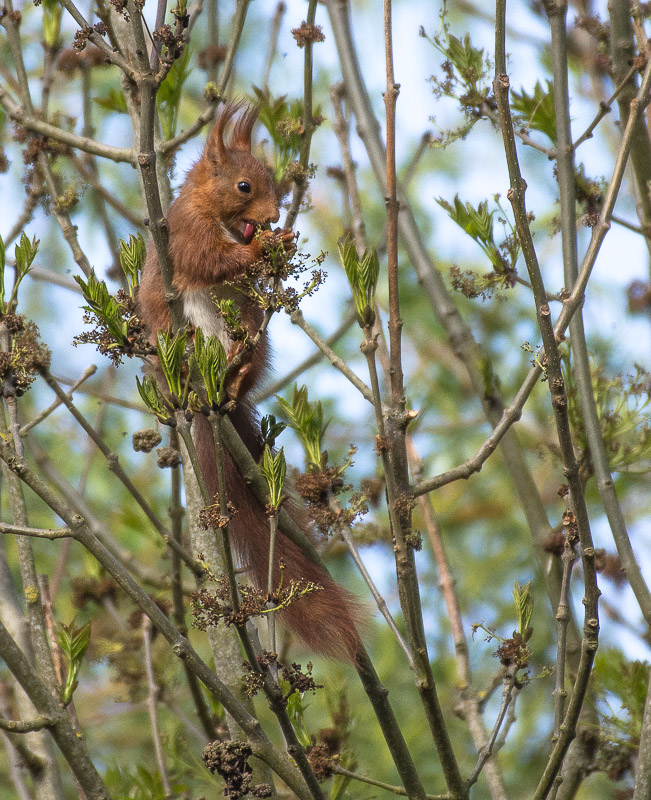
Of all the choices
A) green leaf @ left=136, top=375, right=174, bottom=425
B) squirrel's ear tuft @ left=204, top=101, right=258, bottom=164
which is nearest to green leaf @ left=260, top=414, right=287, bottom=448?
green leaf @ left=136, top=375, right=174, bottom=425

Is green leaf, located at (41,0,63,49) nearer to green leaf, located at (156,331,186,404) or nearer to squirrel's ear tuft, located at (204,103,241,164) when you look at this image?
squirrel's ear tuft, located at (204,103,241,164)

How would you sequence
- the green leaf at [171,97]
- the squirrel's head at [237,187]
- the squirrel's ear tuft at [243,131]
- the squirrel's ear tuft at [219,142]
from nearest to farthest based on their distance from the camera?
the green leaf at [171,97], the squirrel's head at [237,187], the squirrel's ear tuft at [219,142], the squirrel's ear tuft at [243,131]

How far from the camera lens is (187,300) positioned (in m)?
2.73

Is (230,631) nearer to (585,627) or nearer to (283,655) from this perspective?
(283,655)

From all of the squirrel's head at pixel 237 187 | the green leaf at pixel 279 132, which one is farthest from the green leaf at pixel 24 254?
the squirrel's head at pixel 237 187

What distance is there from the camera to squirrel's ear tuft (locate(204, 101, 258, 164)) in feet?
10.3

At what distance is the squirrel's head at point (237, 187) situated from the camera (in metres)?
3.04

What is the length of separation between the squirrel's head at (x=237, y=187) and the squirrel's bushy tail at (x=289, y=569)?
684 millimetres

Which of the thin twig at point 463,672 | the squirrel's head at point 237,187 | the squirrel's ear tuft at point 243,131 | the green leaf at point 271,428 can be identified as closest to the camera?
the green leaf at point 271,428

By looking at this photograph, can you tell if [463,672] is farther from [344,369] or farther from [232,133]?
[232,133]

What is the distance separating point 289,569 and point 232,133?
186 cm

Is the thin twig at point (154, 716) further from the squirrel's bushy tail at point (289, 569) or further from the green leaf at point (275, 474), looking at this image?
the green leaf at point (275, 474)

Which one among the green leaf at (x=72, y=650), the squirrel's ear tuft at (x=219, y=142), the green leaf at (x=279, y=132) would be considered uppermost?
the squirrel's ear tuft at (x=219, y=142)

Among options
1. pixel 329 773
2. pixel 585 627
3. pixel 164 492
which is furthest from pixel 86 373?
pixel 164 492
